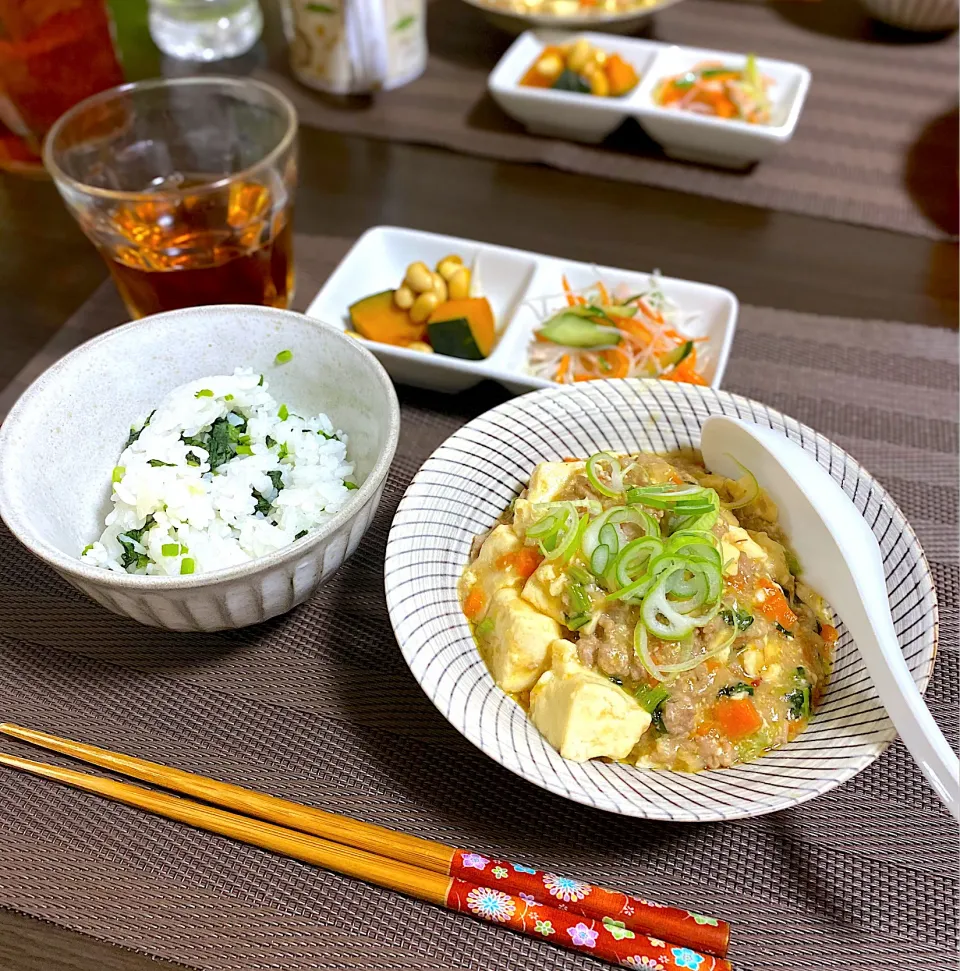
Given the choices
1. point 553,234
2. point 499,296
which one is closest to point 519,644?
point 499,296

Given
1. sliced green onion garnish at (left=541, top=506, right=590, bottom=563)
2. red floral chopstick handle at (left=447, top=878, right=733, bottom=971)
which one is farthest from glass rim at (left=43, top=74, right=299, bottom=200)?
red floral chopstick handle at (left=447, top=878, right=733, bottom=971)

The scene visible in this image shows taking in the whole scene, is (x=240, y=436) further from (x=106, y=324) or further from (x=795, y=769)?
(x=795, y=769)

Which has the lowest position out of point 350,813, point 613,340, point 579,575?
point 350,813

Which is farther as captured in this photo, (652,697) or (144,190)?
(144,190)

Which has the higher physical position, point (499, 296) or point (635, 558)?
point (635, 558)

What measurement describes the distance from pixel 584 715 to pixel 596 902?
9.5 inches

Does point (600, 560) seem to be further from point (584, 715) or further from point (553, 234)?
point (553, 234)

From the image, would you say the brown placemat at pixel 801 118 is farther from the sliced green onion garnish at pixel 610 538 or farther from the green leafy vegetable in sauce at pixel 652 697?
the green leafy vegetable in sauce at pixel 652 697

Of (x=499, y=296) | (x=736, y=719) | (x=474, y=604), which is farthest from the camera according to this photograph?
(x=499, y=296)

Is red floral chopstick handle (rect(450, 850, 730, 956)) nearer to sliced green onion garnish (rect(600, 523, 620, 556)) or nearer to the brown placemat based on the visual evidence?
sliced green onion garnish (rect(600, 523, 620, 556))

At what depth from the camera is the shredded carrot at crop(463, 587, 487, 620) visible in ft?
4.34

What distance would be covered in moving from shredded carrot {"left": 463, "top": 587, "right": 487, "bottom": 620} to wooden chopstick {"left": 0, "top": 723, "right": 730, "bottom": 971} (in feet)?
1.06

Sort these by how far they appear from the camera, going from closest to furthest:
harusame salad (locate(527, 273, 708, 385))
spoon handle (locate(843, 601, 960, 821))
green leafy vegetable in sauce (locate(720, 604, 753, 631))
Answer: spoon handle (locate(843, 601, 960, 821)) → green leafy vegetable in sauce (locate(720, 604, 753, 631)) → harusame salad (locate(527, 273, 708, 385))

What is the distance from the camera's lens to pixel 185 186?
214cm
